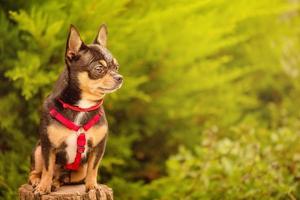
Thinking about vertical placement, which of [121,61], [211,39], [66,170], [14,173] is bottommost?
[66,170]

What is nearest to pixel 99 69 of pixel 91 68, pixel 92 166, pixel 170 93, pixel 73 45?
pixel 91 68

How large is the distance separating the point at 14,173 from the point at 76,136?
135 centimetres

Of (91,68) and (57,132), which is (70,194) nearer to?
(57,132)

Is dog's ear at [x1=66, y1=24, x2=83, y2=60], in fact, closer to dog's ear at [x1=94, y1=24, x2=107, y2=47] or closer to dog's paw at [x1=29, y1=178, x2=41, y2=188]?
dog's ear at [x1=94, y1=24, x2=107, y2=47]

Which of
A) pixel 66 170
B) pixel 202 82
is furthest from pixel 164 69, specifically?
pixel 66 170

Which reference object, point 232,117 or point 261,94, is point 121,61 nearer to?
point 232,117

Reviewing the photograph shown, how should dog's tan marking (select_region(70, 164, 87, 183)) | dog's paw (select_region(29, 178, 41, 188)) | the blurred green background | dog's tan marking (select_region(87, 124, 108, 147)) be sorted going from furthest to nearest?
the blurred green background, dog's tan marking (select_region(70, 164, 87, 183)), dog's paw (select_region(29, 178, 41, 188)), dog's tan marking (select_region(87, 124, 108, 147))

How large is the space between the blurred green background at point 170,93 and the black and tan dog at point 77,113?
0.94 meters

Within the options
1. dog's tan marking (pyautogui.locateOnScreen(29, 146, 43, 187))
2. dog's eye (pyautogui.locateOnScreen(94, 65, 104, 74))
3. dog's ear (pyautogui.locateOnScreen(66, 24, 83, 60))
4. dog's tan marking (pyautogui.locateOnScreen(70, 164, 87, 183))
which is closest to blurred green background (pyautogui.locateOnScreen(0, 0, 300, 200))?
dog's tan marking (pyautogui.locateOnScreen(29, 146, 43, 187))

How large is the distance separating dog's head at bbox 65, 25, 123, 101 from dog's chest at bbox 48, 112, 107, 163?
169 millimetres

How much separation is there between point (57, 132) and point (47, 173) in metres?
0.25

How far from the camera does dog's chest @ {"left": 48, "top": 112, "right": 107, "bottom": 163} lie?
3.39 meters

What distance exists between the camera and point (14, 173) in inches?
179

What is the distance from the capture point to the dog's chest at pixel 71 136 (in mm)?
3395
